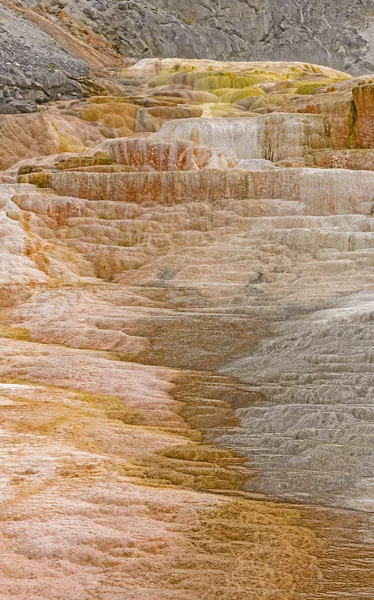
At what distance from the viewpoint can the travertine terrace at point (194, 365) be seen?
363cm

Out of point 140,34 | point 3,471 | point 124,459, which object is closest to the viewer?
point 3,471

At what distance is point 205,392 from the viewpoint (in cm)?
709

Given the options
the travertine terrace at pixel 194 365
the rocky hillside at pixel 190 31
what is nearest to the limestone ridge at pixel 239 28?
the rocky hillside at pixel 190 31

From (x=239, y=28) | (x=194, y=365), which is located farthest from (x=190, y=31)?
(x=194, y=365)

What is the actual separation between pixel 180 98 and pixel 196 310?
58.8 ft

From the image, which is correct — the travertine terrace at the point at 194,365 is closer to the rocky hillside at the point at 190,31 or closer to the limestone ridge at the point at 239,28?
the rocky hillside at the point at 190,31

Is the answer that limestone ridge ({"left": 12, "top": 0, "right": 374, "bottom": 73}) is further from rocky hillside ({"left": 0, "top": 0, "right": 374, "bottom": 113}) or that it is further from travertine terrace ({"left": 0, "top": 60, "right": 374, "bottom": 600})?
travertine terrace ({"left": 0, "top": 60, "right": 374, "bottom": 600})

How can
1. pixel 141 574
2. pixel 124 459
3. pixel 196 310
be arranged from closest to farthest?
1. pixel 141 574
2. pixel 124 459
3. pixel 196 310

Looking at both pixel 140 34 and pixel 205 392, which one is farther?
pixel 140 34

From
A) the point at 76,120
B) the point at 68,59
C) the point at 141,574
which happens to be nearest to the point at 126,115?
the point at 76,120

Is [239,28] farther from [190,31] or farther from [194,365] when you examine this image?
[194,365]

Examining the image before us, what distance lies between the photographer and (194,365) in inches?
321

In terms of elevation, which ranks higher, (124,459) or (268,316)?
(124,459)

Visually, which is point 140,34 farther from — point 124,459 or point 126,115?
point 124,459
